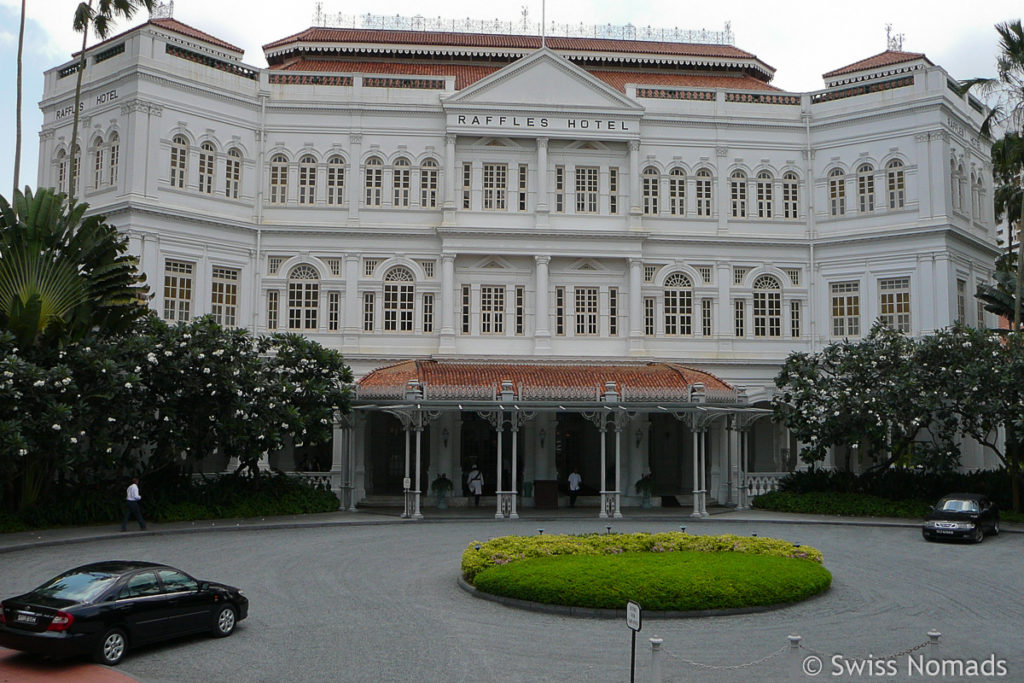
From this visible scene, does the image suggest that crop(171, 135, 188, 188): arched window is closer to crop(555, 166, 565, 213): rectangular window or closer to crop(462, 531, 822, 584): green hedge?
crop(555, 166, 565, 213): rectangular window

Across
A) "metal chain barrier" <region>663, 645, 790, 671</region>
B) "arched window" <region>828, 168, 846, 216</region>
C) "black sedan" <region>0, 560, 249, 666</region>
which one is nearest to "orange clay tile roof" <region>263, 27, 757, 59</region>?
"arched window" <region>828, 168, 846, 216</region>

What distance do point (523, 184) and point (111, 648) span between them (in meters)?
27.7

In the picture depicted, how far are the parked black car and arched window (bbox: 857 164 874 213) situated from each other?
14614 mm

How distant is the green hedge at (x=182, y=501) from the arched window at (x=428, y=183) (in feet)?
40.0

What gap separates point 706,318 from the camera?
38.1 metres

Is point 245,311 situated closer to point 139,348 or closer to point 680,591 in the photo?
point 139,348

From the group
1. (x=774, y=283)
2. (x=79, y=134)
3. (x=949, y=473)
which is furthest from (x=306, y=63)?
(x=949, y=473)

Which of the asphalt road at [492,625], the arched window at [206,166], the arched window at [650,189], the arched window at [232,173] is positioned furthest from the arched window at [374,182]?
the asphalt road at [492,625]

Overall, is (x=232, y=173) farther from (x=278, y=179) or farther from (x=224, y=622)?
(x=224, y=622)

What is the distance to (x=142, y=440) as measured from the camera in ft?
90.3

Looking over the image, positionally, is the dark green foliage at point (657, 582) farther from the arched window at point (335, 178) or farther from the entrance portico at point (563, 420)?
the arched window at point (335, 178)

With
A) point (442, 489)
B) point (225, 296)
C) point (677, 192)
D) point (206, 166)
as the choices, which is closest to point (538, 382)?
point (442, 489)

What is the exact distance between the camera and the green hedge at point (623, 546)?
61.7 feet

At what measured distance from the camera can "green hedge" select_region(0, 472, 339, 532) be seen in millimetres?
26188
